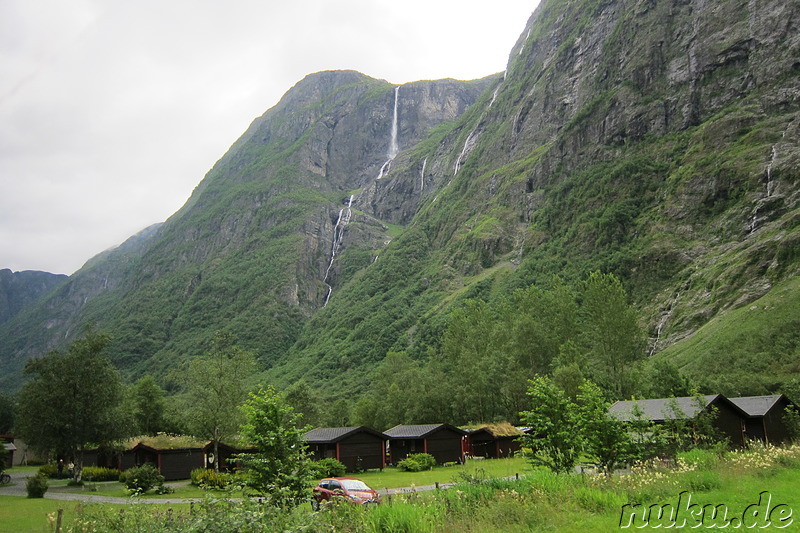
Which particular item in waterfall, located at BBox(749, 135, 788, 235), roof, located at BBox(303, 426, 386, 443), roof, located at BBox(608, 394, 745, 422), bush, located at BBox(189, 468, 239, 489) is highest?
waterfall, located at BBox(749, 135, 788, 235)

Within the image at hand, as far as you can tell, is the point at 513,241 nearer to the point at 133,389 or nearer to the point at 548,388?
the point at 133,389

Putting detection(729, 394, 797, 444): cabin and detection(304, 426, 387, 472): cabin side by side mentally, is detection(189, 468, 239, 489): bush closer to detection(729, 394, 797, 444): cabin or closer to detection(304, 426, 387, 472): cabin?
detection(304, 426, 387, 472): cabin

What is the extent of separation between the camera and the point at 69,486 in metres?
49.0

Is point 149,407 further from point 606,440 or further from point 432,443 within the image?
point 606,440

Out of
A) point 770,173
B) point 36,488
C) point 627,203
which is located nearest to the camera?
point 36,488

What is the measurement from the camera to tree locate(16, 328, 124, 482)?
50.8m

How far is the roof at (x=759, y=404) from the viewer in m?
42.5

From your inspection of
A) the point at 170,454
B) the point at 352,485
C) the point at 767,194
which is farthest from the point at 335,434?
the point at 767,194

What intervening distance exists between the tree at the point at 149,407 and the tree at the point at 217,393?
30.0 meters

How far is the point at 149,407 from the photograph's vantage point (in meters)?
81.9

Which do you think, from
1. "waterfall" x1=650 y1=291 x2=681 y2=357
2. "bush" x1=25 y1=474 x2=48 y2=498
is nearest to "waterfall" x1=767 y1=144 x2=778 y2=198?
"waterfall" x1=650 y1=291 x2=681 y2=357

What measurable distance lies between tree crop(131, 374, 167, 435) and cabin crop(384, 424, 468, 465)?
43.4m

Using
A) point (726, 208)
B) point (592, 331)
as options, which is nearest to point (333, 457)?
point (592, 331)

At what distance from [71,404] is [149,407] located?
32422 millimetres
